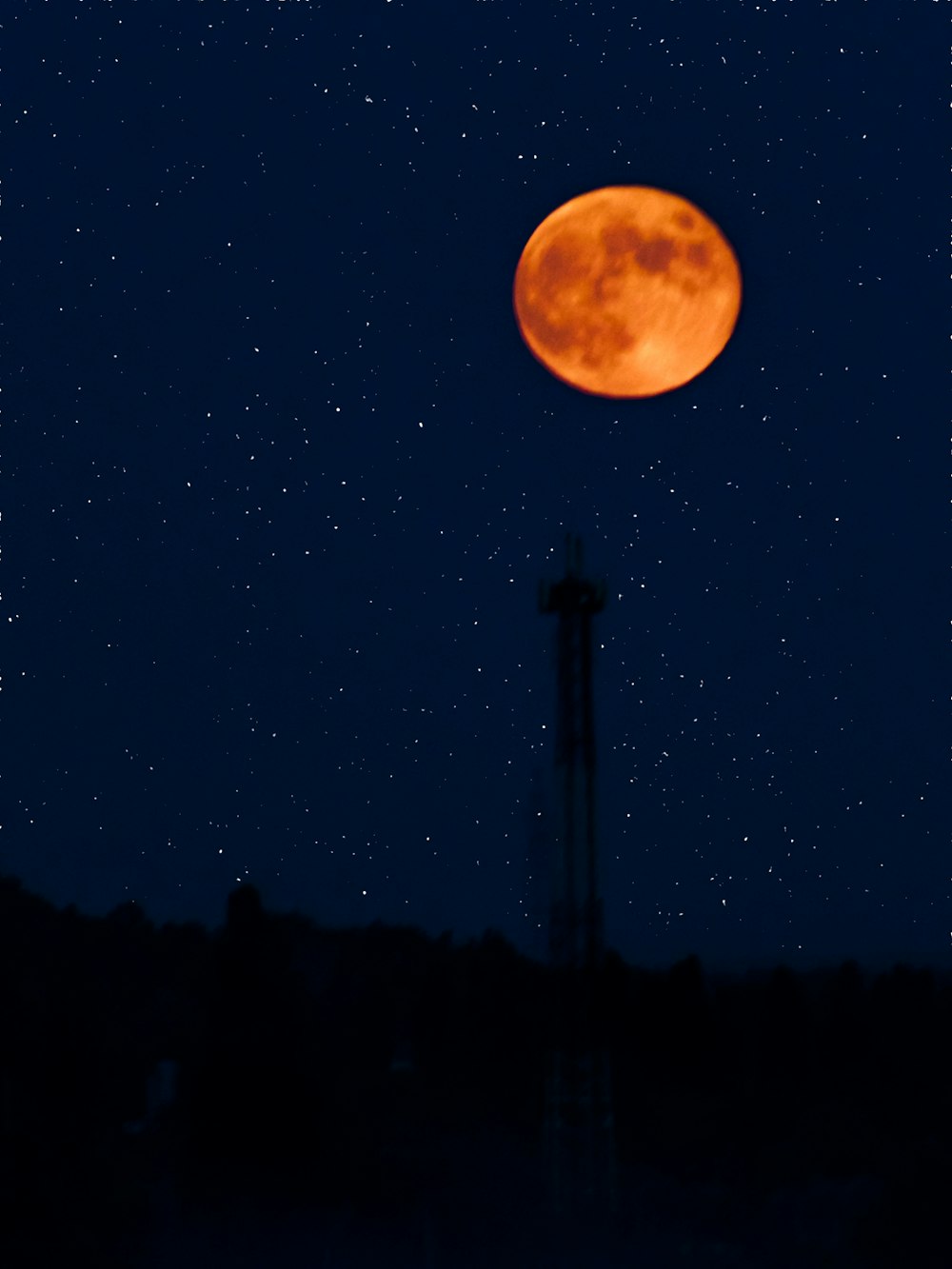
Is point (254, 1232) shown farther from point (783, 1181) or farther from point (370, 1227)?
→ point (783, 1181)

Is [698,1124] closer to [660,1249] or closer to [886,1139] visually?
[886,1139]

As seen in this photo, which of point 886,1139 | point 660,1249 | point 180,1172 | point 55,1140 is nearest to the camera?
point 660,1249

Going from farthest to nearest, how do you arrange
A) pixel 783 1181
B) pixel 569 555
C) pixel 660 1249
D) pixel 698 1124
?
pixel 698 1124 < pixel 783 1181 < pixel 660 1249 < pixel 569 555

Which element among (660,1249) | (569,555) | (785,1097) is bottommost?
(660,1249)

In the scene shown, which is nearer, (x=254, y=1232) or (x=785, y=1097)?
(x=254, y=1232)

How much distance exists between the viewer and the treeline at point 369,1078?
35031mm

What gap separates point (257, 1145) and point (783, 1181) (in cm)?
1410

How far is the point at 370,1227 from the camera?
1451 inches

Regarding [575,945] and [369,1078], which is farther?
[369,1078]

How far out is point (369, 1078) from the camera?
63500 mm

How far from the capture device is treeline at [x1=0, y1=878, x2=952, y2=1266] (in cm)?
3503

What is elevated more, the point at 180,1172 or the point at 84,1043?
the point at 84,1043

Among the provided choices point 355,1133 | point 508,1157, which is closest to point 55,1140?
Answer: point 355,1133

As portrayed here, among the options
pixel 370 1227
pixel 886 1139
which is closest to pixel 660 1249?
pixel 370 1227
